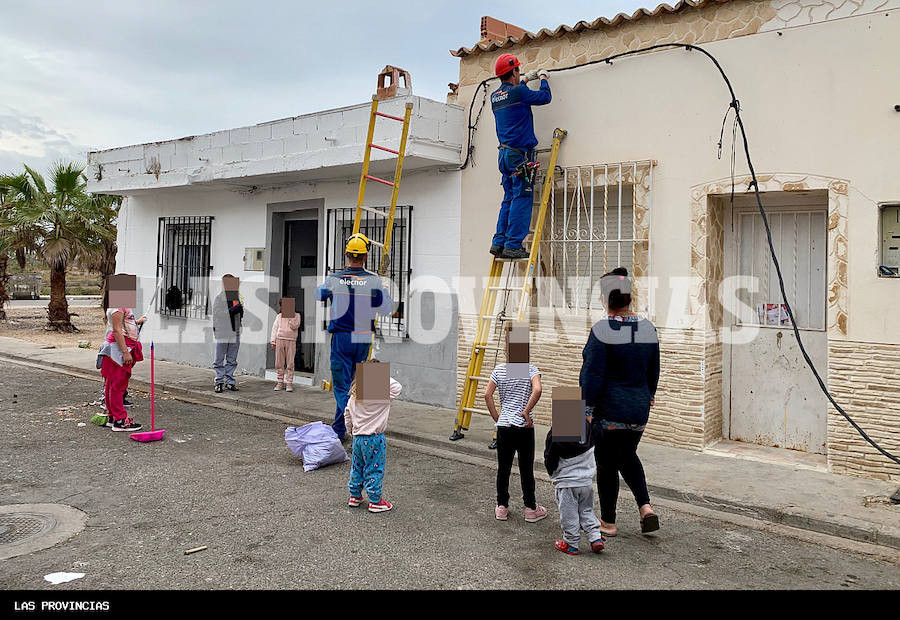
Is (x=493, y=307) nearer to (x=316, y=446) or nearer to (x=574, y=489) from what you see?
(x=316, y=446)

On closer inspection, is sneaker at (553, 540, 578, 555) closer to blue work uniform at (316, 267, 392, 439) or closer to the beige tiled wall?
blue work uniform at (316, 267, 392, 439)

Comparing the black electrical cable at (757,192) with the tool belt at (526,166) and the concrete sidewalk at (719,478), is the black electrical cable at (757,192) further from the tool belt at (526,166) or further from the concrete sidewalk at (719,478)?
the tool belt at (526,166)

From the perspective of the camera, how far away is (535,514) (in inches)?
204

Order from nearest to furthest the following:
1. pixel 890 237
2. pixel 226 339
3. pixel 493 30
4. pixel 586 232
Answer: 1. pixel 890 237
2. pixel 586 232
3. pixel 493 30
4. pixel 226 339

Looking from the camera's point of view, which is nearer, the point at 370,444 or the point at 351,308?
the point at 370,444

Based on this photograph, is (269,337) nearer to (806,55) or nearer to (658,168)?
(658,168)

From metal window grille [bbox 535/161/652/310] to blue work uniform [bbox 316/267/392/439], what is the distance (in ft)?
7.43

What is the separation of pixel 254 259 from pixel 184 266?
2159 millimetres

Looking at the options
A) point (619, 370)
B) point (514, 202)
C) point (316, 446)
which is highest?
point (514, 202)

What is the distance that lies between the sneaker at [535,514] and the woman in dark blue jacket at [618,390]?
0.50 m

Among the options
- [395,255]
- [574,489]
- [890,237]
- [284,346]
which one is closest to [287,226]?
[284,346]

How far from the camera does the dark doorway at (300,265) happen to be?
1164 centimetres

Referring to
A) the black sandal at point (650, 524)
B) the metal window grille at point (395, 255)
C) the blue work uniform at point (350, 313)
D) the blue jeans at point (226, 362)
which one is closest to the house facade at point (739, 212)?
the metal window grille at point (395, 255)

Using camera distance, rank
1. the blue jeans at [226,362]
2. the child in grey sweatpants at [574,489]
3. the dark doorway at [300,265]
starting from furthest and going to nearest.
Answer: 1. the dark doorway at [300,265]
2. the blue jeans at [226,362]
3. the child in grey sweatpants at [574,489]
